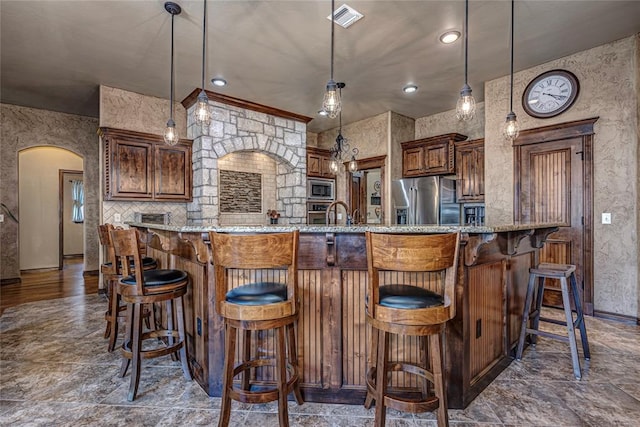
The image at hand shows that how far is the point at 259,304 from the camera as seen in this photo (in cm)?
155

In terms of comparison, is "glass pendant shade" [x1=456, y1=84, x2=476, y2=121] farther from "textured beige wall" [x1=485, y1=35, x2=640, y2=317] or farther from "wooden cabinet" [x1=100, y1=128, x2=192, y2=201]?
"wooden cabinet" [x1=100, y1=128, x2=192, y2=201]

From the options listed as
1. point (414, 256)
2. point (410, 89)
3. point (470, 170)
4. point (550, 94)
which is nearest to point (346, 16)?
point (410, 89)

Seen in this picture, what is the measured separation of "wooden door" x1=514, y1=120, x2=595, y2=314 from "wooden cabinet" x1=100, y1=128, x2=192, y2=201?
457 cm

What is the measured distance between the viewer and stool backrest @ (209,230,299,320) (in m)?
1.51

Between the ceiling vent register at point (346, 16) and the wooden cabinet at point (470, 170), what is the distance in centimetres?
289

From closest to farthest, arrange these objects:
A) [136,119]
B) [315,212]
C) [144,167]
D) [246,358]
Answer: [246,358] < [144,167] < [136,119] < [315,212]

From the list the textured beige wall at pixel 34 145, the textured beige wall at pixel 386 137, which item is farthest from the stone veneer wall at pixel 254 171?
the textured beige wall at pixel 34 145

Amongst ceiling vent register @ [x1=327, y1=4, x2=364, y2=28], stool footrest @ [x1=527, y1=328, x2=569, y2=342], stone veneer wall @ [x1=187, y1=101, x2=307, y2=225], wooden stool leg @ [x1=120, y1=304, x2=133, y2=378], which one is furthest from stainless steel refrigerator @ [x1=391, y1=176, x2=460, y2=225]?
wooden stool leg @ [x1=120, y1=304, x2=133, y2=378]

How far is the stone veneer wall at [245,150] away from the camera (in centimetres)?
467

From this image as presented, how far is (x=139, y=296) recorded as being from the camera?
80.9 inches

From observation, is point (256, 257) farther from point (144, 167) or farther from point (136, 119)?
point (136, 119)

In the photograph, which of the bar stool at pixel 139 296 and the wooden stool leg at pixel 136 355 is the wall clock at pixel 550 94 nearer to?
the bar stool at pixel 139 296

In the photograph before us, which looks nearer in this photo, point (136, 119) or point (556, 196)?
point (556, 196)

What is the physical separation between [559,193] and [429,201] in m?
1.87
